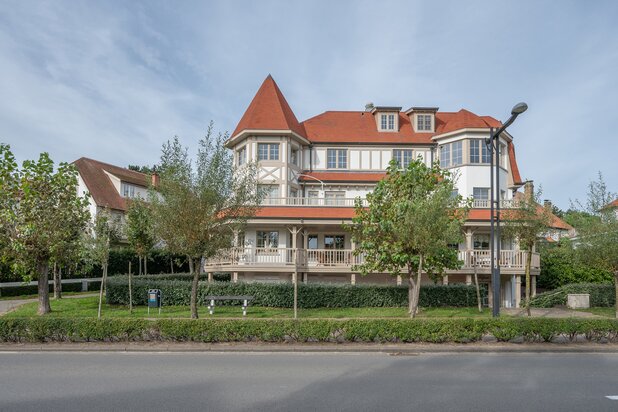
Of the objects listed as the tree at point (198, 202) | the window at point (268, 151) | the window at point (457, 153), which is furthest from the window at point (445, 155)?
the tree at point (198, 202)

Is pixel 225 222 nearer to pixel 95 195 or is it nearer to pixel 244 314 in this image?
pixel 244 314

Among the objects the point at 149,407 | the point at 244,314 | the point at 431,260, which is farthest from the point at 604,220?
the point at 149,407

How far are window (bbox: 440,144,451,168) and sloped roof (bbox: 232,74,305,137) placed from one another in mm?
9847

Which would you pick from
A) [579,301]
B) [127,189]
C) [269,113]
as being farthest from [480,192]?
[127,189]

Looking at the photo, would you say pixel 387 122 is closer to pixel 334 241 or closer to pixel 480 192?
pixel 480 192

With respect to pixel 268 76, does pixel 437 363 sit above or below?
below

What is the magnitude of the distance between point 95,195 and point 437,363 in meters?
38.4

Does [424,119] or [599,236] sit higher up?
[424,119]

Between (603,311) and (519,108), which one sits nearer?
(519,108)

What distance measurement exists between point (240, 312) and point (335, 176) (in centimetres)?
1537

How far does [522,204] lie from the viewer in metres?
18.1

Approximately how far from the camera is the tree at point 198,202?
15.9 metres

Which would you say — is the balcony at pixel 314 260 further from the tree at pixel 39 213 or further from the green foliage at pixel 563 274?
the tree at pixel 39 213

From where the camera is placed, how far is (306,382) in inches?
341
